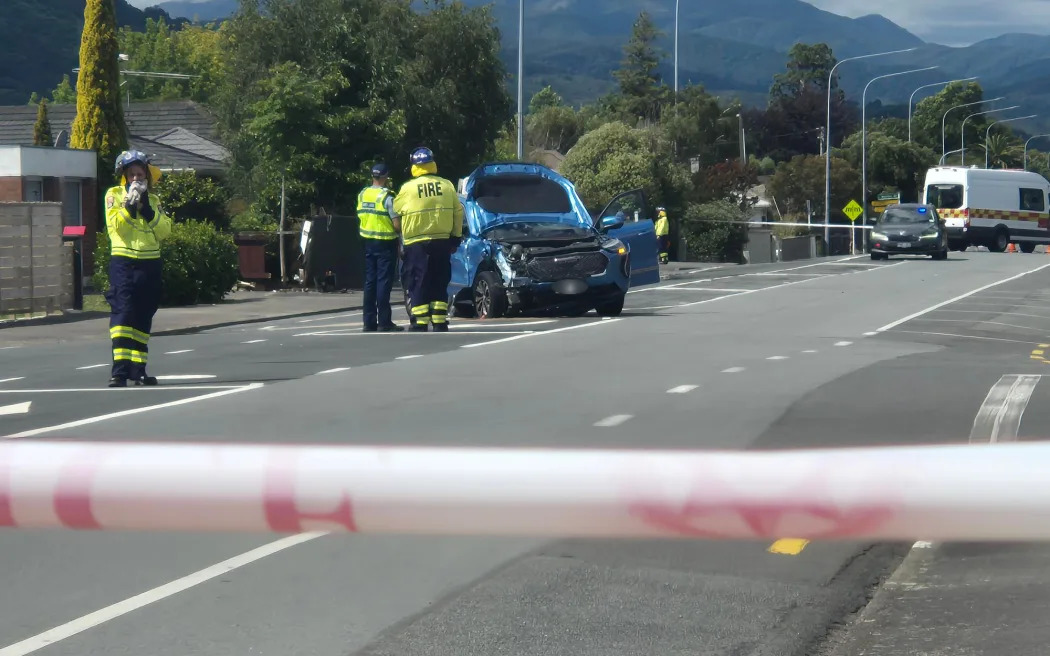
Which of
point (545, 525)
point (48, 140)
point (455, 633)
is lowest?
point (455, 633)

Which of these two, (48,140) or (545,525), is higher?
(48,140)

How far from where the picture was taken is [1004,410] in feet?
33.8

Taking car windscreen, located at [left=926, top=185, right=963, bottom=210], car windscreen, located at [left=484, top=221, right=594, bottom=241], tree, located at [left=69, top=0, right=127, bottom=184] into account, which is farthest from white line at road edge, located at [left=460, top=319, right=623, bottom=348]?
car windscreen, located at [left=926, top=185, right=963, bottom=210]

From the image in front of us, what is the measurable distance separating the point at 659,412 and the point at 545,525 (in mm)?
7943

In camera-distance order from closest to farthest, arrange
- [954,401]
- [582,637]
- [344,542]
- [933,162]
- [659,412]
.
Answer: [582,637]
[344,542]
[659,412]
[954,401]
[933,162]

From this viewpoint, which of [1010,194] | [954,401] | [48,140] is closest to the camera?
[954,401]

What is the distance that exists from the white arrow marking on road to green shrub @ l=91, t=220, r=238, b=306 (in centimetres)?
1404

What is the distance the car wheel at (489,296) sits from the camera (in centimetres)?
1956

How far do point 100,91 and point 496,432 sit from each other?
30871mm

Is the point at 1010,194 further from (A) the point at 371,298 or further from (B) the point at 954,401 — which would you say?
(B) the point at 954,401

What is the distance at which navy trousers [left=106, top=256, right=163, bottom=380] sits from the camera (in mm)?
11594

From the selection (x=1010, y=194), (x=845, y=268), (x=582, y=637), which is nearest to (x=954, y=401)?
(x=582, y=637)

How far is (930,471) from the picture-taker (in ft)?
6.43

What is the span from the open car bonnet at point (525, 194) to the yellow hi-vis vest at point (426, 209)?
3.54m
